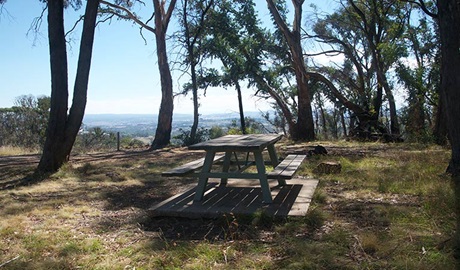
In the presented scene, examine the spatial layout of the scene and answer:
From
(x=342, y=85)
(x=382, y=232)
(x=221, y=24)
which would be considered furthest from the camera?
(x=342, y=85)

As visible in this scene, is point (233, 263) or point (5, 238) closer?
point (233, 263)

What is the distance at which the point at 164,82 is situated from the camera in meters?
15.2

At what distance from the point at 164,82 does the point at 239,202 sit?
11.2m

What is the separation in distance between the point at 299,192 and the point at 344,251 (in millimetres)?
1921

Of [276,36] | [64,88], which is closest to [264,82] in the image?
[276,36]

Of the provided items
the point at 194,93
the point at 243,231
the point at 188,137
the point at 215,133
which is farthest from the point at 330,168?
the point at 215,133

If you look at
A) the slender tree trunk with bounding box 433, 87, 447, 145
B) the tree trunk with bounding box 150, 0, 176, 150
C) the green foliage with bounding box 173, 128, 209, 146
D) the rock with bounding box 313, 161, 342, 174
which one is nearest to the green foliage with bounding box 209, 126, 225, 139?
the green foliage with bounding box 173, 128, 209, 146

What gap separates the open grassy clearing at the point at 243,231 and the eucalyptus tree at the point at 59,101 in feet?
5.10

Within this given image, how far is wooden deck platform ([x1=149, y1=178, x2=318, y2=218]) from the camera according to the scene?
4.20m

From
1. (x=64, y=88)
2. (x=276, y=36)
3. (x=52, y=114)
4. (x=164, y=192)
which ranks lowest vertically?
(x=164, y=192)

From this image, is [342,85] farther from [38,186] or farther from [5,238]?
[5,238]

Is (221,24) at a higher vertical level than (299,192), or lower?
higher

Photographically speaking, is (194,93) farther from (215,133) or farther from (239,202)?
(239,202)

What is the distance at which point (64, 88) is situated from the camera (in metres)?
7.87
